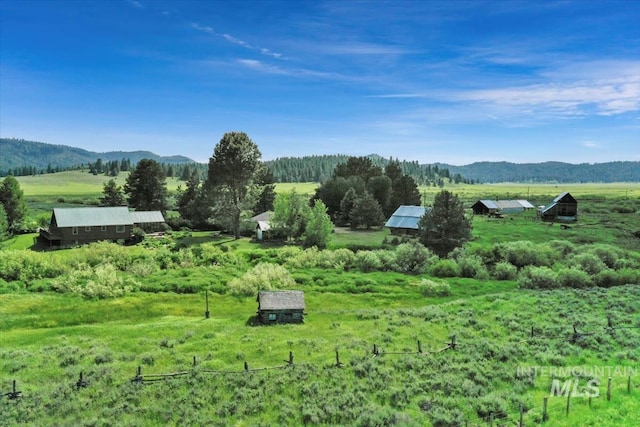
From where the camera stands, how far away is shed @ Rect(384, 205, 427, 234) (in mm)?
77375

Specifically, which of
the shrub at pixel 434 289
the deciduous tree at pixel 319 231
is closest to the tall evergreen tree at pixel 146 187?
the deciduous tree at pixel 319 231

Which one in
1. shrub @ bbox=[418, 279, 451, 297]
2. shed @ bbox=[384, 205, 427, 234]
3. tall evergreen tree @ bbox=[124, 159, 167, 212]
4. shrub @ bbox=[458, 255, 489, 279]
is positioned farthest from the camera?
tall evergreen tree @ bbox=[124, 159, 167, 212]

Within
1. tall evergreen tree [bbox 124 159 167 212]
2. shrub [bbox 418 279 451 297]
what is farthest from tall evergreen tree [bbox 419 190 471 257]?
tall evergreen tree [bbox 124 159 167 212]

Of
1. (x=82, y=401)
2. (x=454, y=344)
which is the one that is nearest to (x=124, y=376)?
(x=82, y=401)

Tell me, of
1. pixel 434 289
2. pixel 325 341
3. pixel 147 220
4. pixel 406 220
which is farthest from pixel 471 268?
pixel 147 220

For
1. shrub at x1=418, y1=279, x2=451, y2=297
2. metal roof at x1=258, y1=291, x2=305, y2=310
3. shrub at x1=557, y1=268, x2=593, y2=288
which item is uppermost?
metal roof at x1=258, y1=291, x2=305, y2=310

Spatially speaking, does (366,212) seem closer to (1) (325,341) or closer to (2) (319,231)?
(2) (319,231)

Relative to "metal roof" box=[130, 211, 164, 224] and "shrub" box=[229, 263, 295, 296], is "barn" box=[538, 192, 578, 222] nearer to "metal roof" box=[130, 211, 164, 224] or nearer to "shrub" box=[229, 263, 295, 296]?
"shrub" box=[229, 263, 295, 296]

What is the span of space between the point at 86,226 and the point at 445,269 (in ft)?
170

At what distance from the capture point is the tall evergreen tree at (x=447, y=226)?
60.2 meters

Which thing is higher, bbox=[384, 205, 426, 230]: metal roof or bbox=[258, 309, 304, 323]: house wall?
bbox=[384, 205, 426, 230]: metal roof

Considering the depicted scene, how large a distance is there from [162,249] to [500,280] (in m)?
44.4

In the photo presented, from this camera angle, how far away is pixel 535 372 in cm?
2438

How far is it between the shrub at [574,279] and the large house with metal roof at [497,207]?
69.6 meters
